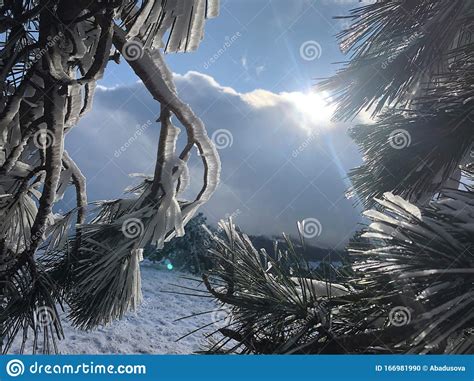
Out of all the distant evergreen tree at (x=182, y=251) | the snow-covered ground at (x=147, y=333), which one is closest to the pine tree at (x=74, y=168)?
the snow-covered ground at (x=147, y=333)

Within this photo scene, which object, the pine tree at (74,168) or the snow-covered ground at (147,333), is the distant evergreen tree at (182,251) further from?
the pine tree at (74,168)

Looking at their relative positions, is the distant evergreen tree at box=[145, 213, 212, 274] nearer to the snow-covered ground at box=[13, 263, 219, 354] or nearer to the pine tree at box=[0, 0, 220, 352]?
the snow-covered ground at box=[13, 263, 219, 354]

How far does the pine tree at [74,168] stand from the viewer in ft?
5.98

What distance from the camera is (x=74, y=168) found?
8.84 ft

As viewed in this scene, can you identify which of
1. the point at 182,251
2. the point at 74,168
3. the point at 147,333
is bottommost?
the point at 147,333

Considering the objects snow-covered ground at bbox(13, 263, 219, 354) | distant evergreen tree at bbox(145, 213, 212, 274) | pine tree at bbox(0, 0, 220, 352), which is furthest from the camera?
distant evergreen tree at bbox(145, 213, 212, 274)

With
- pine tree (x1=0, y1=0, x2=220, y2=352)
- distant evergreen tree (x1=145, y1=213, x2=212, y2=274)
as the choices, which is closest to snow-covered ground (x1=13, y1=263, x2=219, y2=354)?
pine tree (x1=0, y1=0, x2=220, y2=352)

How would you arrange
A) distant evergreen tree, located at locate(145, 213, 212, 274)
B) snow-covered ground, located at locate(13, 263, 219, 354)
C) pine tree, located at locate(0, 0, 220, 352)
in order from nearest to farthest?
1. pine tree, located at locate(0, 0, 220, 352)
2. snow-covered ground, located at locate(13, 263, 219, 354)
3. distant evergreen tree, located at locate(145, 213, 212, 274)

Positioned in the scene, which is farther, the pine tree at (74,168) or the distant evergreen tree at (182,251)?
the distant evergreen tree at (182,251)

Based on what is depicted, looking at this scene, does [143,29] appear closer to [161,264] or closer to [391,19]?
[391,19]

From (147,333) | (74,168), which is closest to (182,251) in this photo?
(147,333)

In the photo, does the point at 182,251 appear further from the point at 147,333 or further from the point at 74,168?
the point at 74,168

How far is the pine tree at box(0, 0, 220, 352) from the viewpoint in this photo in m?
1.82

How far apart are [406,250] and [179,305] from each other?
7.09 m
